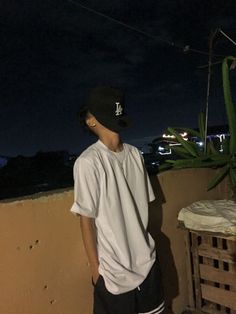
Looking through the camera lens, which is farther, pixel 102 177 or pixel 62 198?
pixel 62 198

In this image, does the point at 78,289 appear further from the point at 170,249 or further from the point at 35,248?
the point at 170,249

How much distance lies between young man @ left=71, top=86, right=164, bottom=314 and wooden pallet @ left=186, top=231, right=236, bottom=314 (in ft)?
2.81

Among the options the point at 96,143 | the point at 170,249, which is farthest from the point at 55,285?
the point at 170,249

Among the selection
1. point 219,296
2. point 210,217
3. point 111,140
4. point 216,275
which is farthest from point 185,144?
point 111,140

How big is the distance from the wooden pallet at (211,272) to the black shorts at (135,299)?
0.79 meters

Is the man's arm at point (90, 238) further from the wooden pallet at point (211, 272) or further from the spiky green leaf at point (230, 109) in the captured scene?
the spiky green leaf at point (230, 109)

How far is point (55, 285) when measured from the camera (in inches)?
75.9

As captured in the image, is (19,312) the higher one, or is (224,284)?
(19,312)

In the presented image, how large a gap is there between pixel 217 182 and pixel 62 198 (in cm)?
172

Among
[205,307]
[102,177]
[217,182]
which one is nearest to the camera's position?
[102,177]

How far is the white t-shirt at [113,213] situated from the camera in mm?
1678

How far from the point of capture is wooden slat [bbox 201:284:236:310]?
8.41ft

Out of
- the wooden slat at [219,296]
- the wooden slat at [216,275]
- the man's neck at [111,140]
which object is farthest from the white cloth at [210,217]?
the man's neck at [111,140]

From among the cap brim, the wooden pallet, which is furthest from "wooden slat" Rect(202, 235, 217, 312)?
the cap brim
